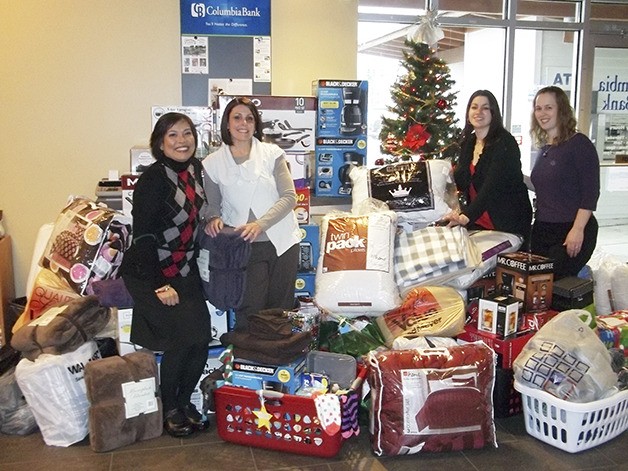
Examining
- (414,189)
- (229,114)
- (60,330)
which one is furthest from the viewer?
(414,189)

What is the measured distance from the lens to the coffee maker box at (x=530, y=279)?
115 inches

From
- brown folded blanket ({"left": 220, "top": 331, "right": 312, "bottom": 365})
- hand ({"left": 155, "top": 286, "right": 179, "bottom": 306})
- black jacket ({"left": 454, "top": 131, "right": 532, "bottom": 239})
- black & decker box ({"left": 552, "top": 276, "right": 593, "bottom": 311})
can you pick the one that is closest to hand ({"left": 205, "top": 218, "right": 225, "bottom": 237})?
hand ({"left": 155, "top": 286, "right": 179, "bottom": 306})

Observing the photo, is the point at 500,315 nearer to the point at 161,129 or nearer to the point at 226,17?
the point at 161,129

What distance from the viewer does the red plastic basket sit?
2447 millimetres

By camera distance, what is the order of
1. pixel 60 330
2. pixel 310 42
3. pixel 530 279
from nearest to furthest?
pixel 60 330 < pixel 530 279 < pixel 310 42

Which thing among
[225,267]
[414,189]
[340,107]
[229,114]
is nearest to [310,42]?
[340,107]

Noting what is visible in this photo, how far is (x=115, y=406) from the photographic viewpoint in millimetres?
Answer: 2525

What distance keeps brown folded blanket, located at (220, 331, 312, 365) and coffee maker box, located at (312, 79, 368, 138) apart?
Result: 5.04 ft

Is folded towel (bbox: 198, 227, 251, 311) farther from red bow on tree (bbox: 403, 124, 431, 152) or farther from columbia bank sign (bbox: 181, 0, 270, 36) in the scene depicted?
columbia bank sign (bbox: 181, 0, 270, 36)

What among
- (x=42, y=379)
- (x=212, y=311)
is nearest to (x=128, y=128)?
(x=212, y=311)

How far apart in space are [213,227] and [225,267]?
0.18 metres

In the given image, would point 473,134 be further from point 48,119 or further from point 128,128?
point 48,119

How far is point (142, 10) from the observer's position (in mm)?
4043

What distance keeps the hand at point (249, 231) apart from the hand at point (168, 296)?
1.22 ft
